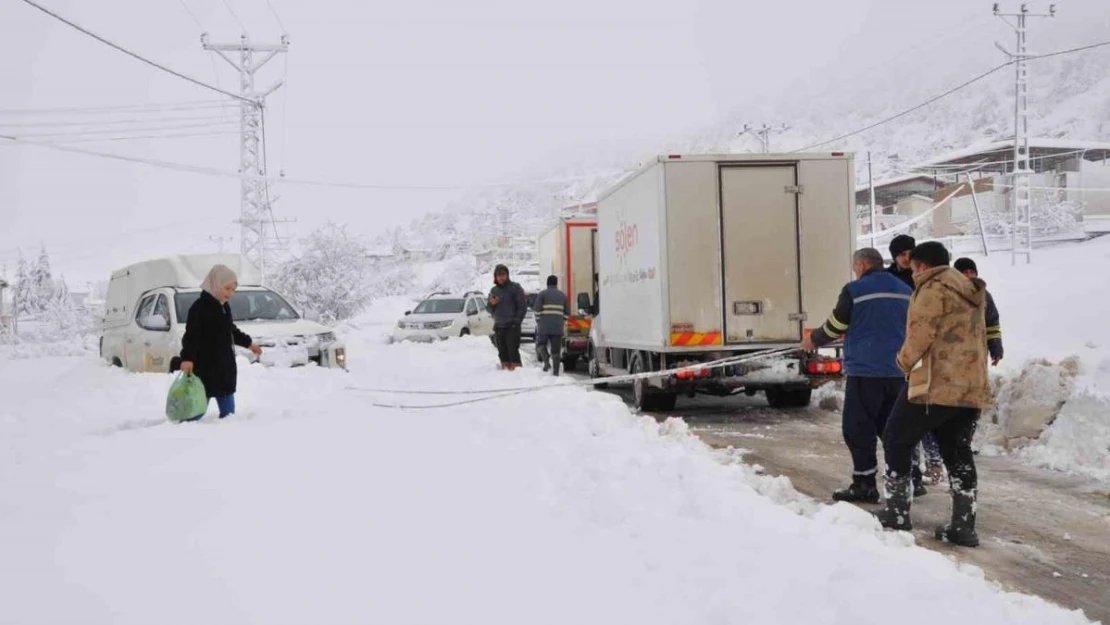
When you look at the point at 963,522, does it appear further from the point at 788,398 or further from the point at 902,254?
the point at 788,398

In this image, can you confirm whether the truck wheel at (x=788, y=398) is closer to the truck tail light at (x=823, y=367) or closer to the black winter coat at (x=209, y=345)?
the truck tail light at (x=823, y=367)

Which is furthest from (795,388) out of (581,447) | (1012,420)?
(581,447)

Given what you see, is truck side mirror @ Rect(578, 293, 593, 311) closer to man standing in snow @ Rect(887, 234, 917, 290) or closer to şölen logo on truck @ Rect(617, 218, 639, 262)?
şölen logo on truck @ Rect(617, 218, 639, 262)

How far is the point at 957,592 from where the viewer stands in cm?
332

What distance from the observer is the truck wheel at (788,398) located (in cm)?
1180

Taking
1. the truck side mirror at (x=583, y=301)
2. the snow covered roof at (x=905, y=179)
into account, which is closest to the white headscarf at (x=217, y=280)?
the truck side mirror at (x=583, y=301)

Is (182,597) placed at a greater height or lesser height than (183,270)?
lesser

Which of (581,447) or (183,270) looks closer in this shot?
(581,447)

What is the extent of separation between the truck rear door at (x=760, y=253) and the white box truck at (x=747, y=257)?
0.01 metres

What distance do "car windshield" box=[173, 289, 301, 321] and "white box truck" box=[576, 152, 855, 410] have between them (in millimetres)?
6391

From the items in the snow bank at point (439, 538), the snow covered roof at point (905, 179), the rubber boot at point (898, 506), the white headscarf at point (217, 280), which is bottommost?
the rubber boot at point (898, 506)

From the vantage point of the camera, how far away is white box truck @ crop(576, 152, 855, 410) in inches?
404

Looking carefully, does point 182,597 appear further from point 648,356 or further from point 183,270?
point 183,270

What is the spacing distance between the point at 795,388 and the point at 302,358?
6.88 metres
